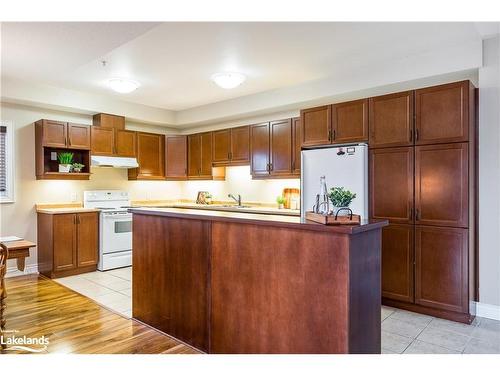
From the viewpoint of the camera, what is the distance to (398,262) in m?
3.60

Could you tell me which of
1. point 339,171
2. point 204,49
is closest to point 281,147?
point 339,171

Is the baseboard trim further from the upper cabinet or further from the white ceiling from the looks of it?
the upper cabinet

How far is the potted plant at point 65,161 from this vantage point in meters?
5.06

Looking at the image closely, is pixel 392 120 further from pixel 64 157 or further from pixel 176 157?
pixel 64 157

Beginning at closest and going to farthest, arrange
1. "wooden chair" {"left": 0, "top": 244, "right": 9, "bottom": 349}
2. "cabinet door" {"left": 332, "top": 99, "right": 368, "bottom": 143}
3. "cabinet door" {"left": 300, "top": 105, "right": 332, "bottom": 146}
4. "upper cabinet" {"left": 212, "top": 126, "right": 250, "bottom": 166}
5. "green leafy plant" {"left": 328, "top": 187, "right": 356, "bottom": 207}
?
1. "green leafy plant" {"left": 328, "top": 187, "right": 356, "bottom": 207}
2. "wooden chair" {"left": 0, "top": 244, "right": 9, "bottom": 349}
3. "cabinet door" {"left": 332, "top": 99, "right": 368, "bottom": 143}
4. "cabinet door" {"left": 300, "top": 105, "right": 332, "bottom": 146}
5. "upper cabinet" {"left": 212, "top": 126, "right": 250, "bottom": 166}

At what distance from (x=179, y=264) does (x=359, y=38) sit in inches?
104

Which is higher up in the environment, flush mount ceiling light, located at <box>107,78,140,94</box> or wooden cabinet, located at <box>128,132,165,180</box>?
flush mount ceiling light, located at <box>107,78,140,94</box>

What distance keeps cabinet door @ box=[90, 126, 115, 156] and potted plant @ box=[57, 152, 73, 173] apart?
1.11 feet

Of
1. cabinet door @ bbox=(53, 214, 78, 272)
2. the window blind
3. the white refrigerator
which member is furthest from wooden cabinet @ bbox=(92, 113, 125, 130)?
the white refrigerator

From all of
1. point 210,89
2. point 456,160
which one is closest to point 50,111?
point 210,89

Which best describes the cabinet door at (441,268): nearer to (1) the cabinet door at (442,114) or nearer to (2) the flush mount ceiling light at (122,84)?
(1) the cabinet door at (442,114)

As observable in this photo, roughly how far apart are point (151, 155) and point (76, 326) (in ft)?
11.7

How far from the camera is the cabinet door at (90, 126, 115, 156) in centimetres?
531

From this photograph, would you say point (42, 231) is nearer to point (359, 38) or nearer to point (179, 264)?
point (179, 264)
